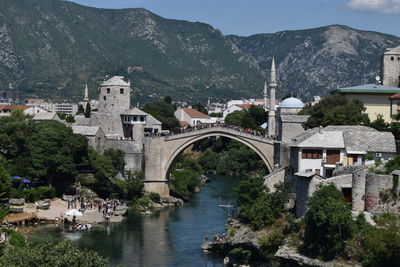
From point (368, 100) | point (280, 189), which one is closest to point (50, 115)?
point (368, 100)

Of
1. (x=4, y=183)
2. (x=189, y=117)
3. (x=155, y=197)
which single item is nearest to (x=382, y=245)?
(x=4, y=183)

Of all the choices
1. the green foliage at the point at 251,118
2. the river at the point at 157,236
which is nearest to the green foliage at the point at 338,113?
the river at the point at 157,236

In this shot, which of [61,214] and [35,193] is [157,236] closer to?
[61,214]

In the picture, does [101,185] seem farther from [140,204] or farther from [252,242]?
[252,242]

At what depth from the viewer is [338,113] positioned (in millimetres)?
66562

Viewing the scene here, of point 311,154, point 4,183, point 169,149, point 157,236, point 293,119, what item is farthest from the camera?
point 169,149

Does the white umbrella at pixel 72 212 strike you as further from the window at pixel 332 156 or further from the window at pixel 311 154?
the window at pixel 332 156

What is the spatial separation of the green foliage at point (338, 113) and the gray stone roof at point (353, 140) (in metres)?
8.23

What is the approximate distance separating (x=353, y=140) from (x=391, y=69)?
32.3 metres

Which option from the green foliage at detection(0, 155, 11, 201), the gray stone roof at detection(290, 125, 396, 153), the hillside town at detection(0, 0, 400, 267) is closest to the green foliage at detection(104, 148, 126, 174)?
the hillside town at detection(0, 0, 400, 267)

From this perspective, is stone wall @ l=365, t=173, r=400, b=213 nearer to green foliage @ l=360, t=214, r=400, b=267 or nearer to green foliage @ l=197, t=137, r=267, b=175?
green foliage @ l=360, t=214, r=400, b=267

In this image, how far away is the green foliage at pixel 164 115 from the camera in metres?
116

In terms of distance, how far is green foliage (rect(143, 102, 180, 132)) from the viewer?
116 metres

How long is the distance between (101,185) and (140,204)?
13.1ft
